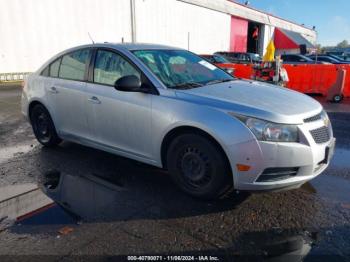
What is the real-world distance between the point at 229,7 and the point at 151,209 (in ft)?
113

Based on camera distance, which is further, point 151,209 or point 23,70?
point 23,70

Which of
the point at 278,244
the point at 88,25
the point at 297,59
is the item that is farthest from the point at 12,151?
the point at 297,59

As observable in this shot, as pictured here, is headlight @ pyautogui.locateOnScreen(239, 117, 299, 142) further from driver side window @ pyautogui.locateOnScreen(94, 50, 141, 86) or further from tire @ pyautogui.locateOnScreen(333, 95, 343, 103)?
tire @ pyautogui.locateOnScreen(333, 95, 343, 103)

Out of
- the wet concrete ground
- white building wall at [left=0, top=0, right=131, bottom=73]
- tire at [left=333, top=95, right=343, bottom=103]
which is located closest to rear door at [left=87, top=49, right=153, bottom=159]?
the wet concrete ground

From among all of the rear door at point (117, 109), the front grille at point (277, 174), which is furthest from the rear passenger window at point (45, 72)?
the front grille at point (277, 174)

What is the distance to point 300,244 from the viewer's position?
2.72m

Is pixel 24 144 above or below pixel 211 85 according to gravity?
below

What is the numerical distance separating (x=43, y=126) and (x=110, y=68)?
188cm

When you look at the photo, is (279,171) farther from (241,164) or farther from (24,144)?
(24,144)

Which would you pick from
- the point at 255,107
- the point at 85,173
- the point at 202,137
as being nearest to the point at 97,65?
the point at 85,173

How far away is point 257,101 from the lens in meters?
3.28

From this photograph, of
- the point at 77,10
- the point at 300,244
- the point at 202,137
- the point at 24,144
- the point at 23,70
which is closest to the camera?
the point at 300,244

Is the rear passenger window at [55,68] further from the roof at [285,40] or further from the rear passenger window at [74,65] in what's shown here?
the roof at [285,40]

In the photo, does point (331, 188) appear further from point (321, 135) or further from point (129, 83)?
point (129, 83)
